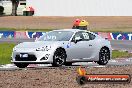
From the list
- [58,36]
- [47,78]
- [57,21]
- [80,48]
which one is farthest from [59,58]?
[57,21]

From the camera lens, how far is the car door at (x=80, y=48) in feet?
69.2

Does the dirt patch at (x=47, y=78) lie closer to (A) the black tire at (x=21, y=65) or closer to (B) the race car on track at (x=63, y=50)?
(B) the race car on track at (x=63, y=50)

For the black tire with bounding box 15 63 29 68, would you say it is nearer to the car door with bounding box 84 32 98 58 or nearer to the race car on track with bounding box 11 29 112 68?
the race car on track with bounding box 11 29 112 68

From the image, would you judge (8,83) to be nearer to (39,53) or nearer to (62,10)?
(39,53)

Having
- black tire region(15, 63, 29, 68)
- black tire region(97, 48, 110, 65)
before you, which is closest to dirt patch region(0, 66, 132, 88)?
black tire region(15, 63, 29, 68)

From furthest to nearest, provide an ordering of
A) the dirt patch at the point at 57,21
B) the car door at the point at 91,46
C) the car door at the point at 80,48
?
the dirt patch at the point at 57,21 < the car door at the point at 91,46 < the car door at the point at 80,48

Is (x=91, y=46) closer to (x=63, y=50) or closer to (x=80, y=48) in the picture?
(x=80, y=48)

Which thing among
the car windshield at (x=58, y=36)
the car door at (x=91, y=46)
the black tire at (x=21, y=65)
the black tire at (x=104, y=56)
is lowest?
the black tire at (x=21, y=65)

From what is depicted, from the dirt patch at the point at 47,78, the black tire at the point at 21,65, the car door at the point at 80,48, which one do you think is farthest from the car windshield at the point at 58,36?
the dirt patch at the point at 47,78

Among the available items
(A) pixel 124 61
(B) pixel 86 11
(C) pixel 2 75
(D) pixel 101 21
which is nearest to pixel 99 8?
(B) pixel 86 11

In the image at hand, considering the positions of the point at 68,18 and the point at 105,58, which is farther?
the point at 68,18

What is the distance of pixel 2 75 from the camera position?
17312 mm

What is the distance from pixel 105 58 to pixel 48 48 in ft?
9.78

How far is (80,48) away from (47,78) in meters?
5.17
